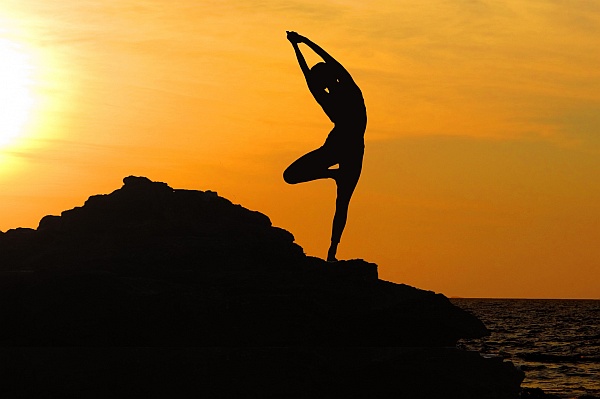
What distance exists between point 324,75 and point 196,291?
469 centimetres

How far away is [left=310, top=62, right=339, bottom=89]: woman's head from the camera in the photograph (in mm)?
19969

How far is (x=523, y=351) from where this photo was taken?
57.3 metres

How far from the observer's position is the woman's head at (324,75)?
20.0 m

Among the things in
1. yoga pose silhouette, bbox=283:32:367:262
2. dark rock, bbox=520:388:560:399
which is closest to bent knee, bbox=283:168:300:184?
yoga pose silhouette, bbox=283:32:367:262

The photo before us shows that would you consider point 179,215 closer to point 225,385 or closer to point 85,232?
point 85,232

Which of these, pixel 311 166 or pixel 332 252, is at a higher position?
pixel 311 166

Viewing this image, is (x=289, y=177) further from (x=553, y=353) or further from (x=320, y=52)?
(x=553, y=353)

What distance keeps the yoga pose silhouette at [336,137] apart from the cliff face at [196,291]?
1.11m

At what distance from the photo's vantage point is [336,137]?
66.5 feet

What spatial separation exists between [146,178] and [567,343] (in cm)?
4912

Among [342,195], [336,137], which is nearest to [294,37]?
[336,137]

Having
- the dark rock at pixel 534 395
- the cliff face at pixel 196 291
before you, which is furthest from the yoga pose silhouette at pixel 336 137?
the dark rock at pixel 534 395

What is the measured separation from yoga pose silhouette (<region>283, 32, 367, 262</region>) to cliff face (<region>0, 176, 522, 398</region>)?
1.11 m

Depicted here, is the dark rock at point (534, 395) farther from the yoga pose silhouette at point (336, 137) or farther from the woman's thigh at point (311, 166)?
the woman's thigh at point (311, 166)
